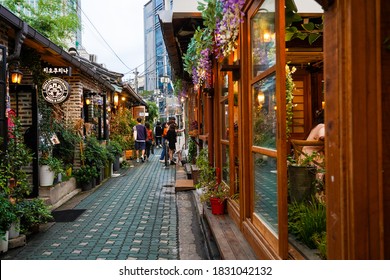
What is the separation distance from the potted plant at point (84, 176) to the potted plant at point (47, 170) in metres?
1.68

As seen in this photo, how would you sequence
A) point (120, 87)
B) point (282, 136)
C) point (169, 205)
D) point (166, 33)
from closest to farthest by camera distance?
1. point (282, 136)
2. point (169, 205)
3. point (166, 33)
4. point (120, 87)

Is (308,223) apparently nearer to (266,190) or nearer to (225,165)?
(266,190)

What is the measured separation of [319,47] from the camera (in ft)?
27.3

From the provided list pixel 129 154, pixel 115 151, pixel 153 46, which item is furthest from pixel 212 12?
pixel 153 46

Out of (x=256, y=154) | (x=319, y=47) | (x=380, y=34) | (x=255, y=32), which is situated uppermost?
(x=319, y=47)

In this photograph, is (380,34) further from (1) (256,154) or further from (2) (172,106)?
(2) (172,106)

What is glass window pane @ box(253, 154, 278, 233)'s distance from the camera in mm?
3500

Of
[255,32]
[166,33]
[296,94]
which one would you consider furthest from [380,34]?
[296,94]

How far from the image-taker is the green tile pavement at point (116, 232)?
16.0 feet

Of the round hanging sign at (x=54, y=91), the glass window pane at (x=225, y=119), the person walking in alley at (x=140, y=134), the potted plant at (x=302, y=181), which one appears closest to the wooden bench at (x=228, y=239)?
the potted plant at (x=302, y=181)

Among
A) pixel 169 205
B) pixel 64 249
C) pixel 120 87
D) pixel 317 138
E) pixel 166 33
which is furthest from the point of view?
pixel 120 87

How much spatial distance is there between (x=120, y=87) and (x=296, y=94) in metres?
8.93

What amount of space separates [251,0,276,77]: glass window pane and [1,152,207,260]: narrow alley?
258cm

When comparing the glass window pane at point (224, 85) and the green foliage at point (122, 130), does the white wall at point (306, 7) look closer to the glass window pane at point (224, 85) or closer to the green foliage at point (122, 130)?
the glass window pane at point (224, 85)
